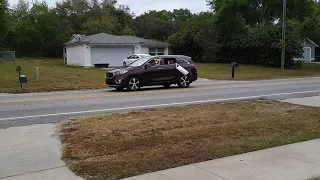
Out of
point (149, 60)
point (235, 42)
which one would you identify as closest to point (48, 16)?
point (235, 42)

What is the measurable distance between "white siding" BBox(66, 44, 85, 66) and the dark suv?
24.2 m

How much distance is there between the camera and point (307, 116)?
31.4 feet

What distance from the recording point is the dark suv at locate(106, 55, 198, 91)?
1709cm

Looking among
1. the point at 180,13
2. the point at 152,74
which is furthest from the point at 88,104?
the point at 180,13

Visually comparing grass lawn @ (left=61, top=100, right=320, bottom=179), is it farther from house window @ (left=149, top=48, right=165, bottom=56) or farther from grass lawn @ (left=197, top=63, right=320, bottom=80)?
house window @ (left=149, top=48, right=165, bottom=56)

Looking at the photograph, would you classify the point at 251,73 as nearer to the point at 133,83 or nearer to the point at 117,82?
the point at 133,83

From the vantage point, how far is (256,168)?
5.48 meters

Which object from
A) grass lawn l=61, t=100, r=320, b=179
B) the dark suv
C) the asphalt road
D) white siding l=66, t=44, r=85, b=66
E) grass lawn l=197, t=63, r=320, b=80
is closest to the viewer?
grass lawn l=61, t=100, r=320, b=179

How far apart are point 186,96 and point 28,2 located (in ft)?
251

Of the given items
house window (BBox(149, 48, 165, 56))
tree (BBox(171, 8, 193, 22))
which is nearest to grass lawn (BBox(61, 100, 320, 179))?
house window (BBox(149, 48, 165, 56))

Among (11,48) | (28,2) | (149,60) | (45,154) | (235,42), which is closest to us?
(45,154)

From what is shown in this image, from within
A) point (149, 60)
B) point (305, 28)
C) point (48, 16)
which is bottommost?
point (149, 60)

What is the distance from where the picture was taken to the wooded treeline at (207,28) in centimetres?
4228

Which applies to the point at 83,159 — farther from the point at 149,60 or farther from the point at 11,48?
the point at 11,48
